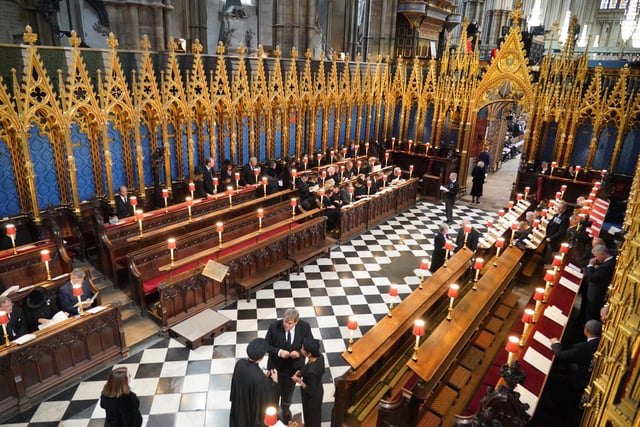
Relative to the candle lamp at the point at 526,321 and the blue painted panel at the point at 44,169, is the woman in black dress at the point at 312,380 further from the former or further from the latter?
the blue painted panel at the point at 44,169

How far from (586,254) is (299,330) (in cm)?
643

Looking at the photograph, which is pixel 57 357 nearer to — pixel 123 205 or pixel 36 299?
pixel 36 299

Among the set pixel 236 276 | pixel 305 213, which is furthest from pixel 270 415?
pixel 305 213

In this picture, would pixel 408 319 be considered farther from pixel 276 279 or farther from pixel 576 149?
pixel 576 149

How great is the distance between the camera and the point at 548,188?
15.2 meters

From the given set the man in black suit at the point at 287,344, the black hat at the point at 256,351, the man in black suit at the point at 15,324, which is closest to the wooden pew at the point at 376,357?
the man in black suit at the point at 287,344

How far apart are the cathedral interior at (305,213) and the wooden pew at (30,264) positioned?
0.14 feet

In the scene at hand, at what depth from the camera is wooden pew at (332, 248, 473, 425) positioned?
5.19 m

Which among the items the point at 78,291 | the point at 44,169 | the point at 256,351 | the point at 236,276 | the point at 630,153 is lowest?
the point at 236,276

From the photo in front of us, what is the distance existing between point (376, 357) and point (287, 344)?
1185 millimetres

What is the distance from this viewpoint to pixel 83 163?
10.3 metres

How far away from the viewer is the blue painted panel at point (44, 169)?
937 cm

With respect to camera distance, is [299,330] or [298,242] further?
[298,242]

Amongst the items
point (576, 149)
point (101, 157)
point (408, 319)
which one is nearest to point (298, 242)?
point (408, 319)
